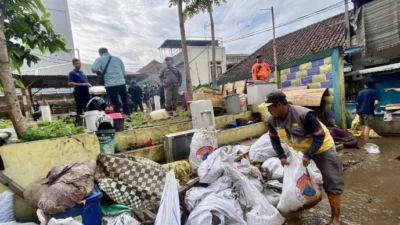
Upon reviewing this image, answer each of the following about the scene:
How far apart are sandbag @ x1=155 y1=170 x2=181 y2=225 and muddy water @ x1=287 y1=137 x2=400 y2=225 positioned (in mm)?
1419

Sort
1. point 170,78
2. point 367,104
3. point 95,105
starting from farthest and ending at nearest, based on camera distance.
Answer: point 170,78 < point 367,104 < point 95,105

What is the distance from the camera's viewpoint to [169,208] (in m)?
1.94

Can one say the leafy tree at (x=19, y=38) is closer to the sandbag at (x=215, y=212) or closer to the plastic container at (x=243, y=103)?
the sandbag at (x=215, y=212)

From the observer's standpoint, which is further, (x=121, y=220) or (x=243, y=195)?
(x=243, y=195)

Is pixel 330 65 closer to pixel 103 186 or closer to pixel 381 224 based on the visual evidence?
pixel 381 224

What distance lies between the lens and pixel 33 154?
8.27ft

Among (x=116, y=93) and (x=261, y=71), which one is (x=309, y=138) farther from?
(x=261, y=71)

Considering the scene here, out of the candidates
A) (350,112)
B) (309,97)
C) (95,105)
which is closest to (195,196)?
(95,105)

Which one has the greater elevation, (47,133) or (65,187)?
(47,133)

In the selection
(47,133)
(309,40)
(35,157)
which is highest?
(309,40)

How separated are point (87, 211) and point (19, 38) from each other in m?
2.44

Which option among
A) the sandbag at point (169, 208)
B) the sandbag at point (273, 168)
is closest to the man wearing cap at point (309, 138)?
the sandbag at point (273, 168)

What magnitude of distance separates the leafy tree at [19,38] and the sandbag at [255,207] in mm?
2831

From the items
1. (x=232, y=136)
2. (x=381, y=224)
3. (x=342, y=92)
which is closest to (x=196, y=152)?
(x=232, y=136)
